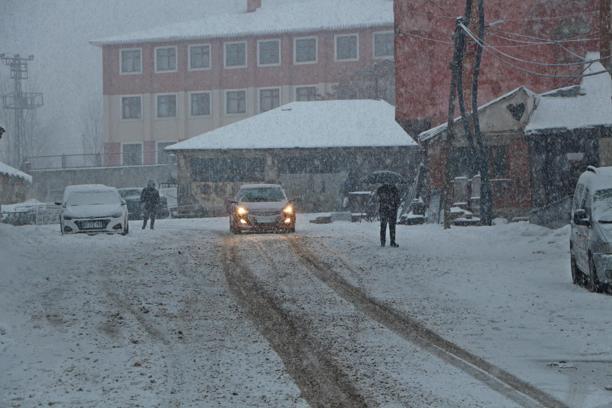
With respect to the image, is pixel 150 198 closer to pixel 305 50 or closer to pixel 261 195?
pixel 261 195

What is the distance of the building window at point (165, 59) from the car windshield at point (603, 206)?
194 feet

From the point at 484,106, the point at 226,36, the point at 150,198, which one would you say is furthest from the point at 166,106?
the point at 150,198

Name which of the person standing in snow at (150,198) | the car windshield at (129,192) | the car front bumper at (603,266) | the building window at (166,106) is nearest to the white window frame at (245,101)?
the building window at (166,106)

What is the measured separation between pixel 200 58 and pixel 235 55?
2832mm

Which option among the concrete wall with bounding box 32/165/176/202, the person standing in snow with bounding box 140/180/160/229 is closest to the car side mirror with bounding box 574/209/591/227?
the person standing in snow with bounding box 140/180/160/229

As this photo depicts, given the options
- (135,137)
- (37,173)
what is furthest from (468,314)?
(135,137)

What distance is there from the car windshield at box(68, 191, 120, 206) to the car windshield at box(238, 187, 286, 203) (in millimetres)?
3680

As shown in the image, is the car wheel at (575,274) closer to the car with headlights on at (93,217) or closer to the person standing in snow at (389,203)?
the person standing in snow at (389,203)

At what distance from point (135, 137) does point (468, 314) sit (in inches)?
2386

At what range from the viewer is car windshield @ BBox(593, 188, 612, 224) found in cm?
1274

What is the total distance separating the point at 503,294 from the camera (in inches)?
503

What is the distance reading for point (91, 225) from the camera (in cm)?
2428

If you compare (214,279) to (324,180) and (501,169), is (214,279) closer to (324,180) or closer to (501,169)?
(501,169)

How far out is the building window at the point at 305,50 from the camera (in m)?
67.0
